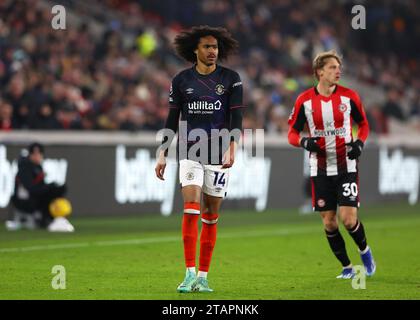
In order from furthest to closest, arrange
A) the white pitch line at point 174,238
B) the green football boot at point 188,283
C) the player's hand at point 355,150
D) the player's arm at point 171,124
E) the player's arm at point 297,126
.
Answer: the white pitch line at point 174,238 < the player's arm at point 297,126 < the player's hand at point 355,150 < the player's arm at point 171,124 < the green football boot at point 188,283

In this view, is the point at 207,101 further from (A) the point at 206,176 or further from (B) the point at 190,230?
(B) the point at 190,230

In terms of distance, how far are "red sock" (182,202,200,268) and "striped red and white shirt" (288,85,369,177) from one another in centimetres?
178

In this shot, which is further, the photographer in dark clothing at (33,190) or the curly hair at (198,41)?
the photographer in dark clothing at (33,190)

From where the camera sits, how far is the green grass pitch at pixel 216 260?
9695 mm

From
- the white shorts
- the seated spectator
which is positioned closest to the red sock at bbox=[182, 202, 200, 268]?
the white shorts

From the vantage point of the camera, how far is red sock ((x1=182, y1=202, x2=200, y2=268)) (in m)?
9.52

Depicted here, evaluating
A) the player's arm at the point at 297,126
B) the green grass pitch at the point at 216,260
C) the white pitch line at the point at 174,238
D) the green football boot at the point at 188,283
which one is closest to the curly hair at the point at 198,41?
the player's arm at the point at 297,126

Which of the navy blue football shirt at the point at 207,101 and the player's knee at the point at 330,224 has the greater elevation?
the navy blue football shirt at the point at 207,101

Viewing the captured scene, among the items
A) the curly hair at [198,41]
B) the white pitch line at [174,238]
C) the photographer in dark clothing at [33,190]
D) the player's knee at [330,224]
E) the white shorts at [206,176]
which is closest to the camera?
the white shorts at [206,176]

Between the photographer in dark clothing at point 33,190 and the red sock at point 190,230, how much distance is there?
288 inches

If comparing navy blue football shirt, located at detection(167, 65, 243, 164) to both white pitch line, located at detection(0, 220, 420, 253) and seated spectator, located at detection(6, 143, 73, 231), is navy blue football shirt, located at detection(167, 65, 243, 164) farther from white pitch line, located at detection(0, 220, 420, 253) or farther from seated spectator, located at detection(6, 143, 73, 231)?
seated spectator, located at detection(6, 143, 73, 231)

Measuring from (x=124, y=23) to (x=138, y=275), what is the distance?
15399mm

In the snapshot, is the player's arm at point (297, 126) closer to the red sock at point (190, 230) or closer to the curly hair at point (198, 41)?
the curly hair at point (198, 41)
